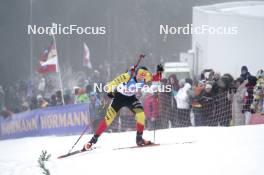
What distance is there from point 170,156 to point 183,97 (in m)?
3.44

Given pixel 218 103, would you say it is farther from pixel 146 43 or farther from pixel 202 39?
pixel 146 43

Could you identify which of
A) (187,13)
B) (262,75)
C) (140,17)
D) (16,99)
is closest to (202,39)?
(187,13)

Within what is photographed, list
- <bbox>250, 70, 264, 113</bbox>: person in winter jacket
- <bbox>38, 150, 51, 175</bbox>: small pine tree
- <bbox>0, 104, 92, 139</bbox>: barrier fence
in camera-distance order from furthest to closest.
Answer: <bbox>0, 104, 92, 139</bbox>: barrier fence → <bbox>250, 70, 264, 113</bbox>: person in winter jacket → <bbox>38, 150, 51, 175</bbox>: small pine tree

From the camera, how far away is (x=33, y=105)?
Answer: 15539 millimetres

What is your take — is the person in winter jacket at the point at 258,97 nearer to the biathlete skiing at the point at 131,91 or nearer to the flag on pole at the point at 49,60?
the biathlete skiing at the point at 131,91

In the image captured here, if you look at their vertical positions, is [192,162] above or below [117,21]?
below

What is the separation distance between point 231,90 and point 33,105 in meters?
4.98

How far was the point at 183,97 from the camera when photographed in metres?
12.9

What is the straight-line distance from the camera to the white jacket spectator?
12.9 meters

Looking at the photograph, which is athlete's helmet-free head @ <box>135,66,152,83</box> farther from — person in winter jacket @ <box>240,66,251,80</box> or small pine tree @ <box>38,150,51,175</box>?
person in winter jacket @ <box>240,66,251,80</box>

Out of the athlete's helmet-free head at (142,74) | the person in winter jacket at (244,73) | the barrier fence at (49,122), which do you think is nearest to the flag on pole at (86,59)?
the barrier fence at (49,122)

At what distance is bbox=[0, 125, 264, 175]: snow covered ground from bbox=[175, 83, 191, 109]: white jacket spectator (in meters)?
0.60

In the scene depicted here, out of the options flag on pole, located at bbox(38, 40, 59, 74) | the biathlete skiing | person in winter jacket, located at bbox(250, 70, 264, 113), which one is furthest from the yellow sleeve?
flag on pole, located at bbox(38, 40, 59, 74)

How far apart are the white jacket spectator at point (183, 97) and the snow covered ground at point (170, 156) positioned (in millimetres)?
602
